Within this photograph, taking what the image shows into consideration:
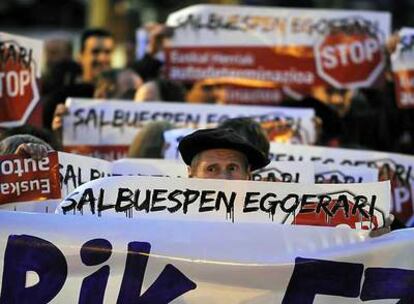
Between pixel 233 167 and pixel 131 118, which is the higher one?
pixel 233 167

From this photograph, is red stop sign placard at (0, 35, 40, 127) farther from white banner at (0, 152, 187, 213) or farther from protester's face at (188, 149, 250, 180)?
protester's face at (188, 149, 250, 180)

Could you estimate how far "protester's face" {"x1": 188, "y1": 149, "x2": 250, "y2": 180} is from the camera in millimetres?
3826

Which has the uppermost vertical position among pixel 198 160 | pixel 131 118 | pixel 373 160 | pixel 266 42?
pixel 266 42

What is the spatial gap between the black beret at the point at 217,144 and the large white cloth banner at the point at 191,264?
605mm

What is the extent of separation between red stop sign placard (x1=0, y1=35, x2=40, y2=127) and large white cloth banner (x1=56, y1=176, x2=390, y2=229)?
2.22 metres

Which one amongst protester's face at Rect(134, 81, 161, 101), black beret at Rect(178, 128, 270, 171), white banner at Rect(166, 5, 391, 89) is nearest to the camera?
black beret at Rect(178, 128, 270, 171)

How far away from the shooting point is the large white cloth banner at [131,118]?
646 cm

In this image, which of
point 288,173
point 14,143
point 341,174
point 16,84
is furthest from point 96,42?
point 14,143

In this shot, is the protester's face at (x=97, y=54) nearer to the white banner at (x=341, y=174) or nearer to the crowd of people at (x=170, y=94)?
the crowd of people at (x=170, y=94)

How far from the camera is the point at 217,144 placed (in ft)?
12.5

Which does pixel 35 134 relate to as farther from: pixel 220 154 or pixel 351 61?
pixel 351 61

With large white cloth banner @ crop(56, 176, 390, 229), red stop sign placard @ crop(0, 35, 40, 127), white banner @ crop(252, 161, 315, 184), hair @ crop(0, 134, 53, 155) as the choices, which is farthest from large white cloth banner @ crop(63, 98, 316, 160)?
large white cloth banner @ crop(56, 176, 390, 229)

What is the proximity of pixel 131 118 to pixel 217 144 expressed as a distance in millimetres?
2835

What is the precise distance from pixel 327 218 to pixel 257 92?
4.40 m
